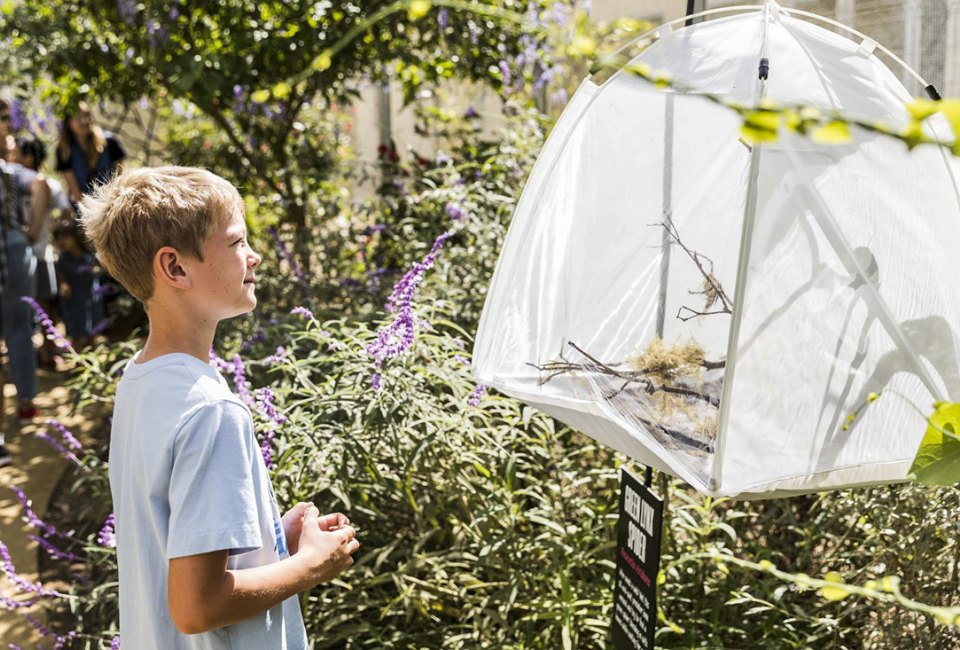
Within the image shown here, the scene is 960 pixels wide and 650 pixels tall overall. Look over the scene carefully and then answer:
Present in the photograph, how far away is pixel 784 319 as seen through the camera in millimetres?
1625

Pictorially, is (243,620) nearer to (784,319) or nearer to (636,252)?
(784,319)

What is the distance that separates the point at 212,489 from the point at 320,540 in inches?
10.7

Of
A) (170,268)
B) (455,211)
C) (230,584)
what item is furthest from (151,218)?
(455,211)

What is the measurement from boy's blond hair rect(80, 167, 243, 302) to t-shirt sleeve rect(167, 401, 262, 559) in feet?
0.90

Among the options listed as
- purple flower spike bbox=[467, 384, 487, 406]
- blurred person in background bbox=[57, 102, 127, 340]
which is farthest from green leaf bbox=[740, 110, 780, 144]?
blurred person in background bbox=[57, 102, 127, 340]

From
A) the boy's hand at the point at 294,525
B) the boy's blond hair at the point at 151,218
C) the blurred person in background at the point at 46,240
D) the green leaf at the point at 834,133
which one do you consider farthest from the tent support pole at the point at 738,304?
the blurred person in background at the point at 46,240

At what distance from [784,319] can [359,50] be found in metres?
3.41

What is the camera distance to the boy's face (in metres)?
1.52

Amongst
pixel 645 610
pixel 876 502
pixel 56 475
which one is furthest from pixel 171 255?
pixel 56 475

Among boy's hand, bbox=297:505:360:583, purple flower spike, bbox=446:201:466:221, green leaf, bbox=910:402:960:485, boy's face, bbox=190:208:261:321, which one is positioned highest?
boy's face, bbox=190:208:261:321

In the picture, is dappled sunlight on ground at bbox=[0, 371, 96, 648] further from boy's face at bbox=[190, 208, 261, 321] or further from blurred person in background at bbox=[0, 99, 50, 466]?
boy's face at bbox=[190, 208, 261, 321]

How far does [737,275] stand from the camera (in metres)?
1.66

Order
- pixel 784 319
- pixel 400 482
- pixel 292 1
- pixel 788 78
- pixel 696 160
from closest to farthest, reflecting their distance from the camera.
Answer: pixel 784 319 < pixel 788 78 < pixel 696 160 < pixel 400 482 < pixel 292 1

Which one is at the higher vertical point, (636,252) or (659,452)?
(636,252)
